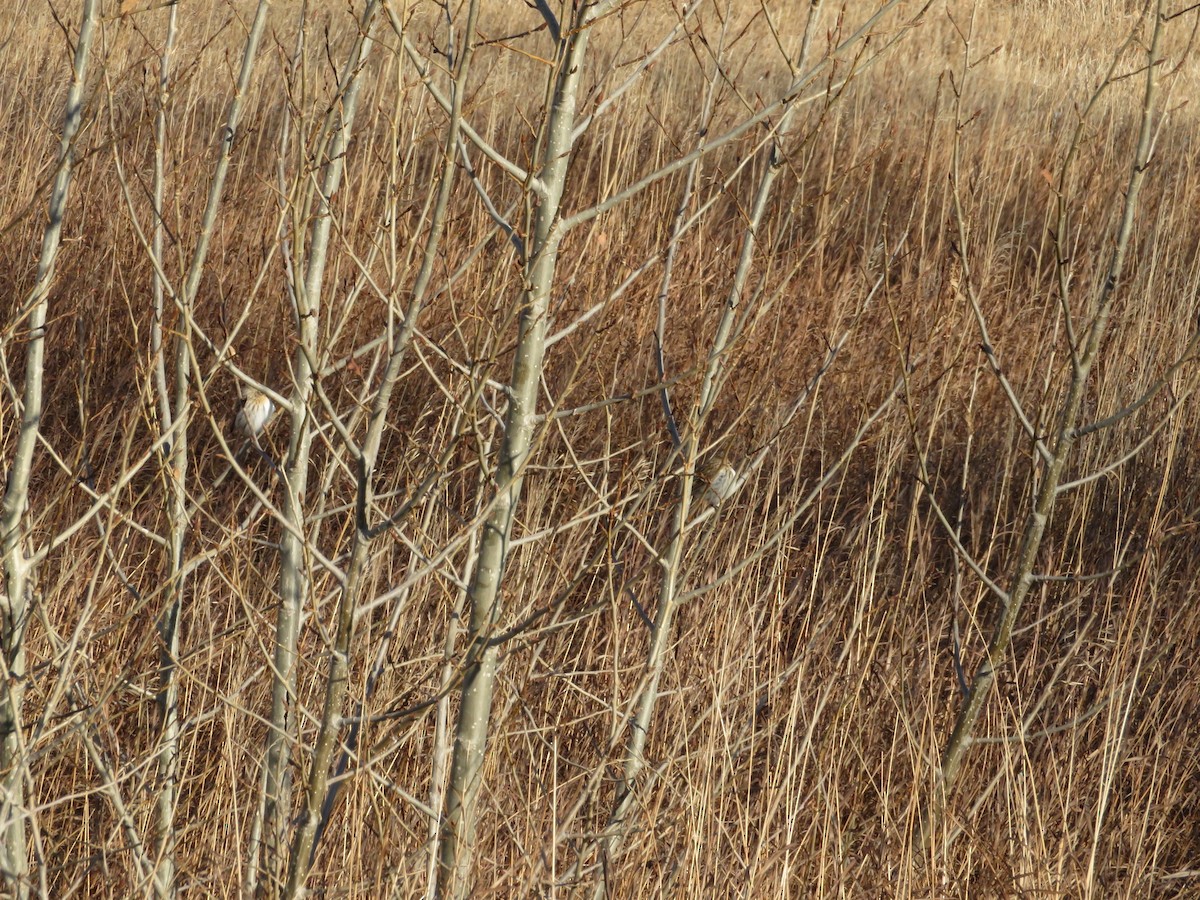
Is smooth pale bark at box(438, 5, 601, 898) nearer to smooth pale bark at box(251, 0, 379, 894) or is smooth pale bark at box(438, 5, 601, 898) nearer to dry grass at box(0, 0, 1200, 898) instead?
dry grass at box(0, 0, 1200, 898)

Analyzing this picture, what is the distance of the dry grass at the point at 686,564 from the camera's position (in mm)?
1721

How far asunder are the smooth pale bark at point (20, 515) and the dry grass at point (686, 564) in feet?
0.15

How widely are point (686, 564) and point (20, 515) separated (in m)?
1.54

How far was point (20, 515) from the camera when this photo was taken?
1.48m

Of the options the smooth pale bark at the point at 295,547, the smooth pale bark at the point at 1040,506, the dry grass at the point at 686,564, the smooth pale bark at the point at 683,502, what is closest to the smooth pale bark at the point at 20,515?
the dry grass at the point at 686,564

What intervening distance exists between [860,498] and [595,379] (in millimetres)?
967

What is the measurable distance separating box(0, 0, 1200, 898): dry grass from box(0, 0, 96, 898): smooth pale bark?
1.8 inches

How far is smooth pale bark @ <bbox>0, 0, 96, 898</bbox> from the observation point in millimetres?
1376

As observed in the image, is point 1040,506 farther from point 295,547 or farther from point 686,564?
point 295,547

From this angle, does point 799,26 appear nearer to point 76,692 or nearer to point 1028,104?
point 1028,104

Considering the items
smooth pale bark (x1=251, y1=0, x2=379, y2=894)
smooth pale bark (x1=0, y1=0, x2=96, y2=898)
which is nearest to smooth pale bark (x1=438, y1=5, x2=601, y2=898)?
smooth pale bark (x1=251, y1=0, x2=379, y2=894)

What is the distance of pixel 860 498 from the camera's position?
123 inches

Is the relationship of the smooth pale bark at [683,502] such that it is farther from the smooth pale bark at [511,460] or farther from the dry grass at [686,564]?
the smooth pale bark at [511,460]

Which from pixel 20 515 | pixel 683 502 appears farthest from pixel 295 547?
pixel 683 502
